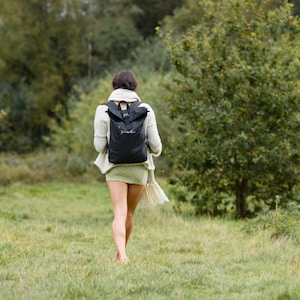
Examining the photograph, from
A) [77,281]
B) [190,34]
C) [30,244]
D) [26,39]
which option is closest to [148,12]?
[26,39]

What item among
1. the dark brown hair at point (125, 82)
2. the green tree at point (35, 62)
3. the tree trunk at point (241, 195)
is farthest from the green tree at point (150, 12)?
the dark brown hair at point (125, 82)

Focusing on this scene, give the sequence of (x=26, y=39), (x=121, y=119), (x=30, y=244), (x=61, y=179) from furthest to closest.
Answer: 1. (x=26, y=39)
2. (x=61, y=179)
3. (x=30, y=244)
4. (x=121, y=119)

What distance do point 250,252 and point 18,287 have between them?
3.66 meters

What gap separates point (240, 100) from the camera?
14047mm

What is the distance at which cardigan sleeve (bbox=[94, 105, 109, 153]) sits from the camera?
7391 mm

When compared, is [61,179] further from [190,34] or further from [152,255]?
[152,255]

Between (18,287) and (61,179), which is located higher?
(18,287)

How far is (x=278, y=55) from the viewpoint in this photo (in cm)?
1366

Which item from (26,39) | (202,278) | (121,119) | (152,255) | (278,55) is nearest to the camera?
(202,278)

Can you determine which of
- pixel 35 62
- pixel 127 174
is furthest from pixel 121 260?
pixel 35 62

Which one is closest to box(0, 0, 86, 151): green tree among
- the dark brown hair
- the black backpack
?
the dark brown hair

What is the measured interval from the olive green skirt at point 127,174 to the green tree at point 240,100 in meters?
6.34

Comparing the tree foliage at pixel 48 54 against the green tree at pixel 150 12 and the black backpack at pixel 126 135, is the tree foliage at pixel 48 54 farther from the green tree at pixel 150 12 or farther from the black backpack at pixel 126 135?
the black backpack at pixel 126 135

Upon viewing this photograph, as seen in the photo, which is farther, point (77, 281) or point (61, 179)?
point (61, 179)
